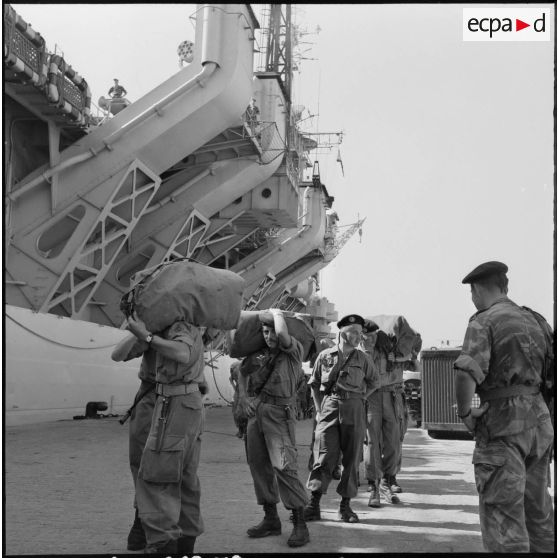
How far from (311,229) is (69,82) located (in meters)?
20.0

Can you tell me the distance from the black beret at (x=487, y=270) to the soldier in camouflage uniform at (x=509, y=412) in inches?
0.6

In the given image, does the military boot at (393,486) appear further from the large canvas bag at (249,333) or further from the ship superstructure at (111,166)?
the ship superstructure at (111,166)

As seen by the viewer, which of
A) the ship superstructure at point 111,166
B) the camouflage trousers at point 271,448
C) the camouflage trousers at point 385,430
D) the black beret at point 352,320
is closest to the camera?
the camouflage trousers at point 271,448

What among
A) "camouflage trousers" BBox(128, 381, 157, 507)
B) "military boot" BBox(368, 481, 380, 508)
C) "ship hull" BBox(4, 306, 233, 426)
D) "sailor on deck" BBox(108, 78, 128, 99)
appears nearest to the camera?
"camouflage trousers" BBox(128, 381, 157, 507)

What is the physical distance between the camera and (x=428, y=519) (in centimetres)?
673

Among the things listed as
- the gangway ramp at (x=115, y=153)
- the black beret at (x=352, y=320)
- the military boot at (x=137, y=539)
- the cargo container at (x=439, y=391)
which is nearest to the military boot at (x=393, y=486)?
the black beret at (x=352, y=320)

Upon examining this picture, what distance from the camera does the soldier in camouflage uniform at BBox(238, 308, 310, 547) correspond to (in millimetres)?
5750

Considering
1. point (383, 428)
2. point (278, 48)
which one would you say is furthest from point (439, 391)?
point (278, 48)

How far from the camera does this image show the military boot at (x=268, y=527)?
576 cm

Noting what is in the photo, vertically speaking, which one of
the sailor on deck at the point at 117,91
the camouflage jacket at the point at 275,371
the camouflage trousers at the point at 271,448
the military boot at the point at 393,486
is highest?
the sailor on deck at the point at 117,91

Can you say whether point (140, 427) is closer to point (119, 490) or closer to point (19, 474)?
point (119, 490)

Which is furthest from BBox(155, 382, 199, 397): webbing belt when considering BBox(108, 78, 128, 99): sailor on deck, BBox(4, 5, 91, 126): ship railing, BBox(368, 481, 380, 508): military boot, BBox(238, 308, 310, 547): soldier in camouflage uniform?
BBox(108, 78, 128, 99): sailor on deck

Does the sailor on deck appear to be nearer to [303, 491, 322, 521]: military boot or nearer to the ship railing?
the ship railing

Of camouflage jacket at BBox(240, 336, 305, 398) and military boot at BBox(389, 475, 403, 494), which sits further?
military boot at BBox(389, 475, 403, 494)
